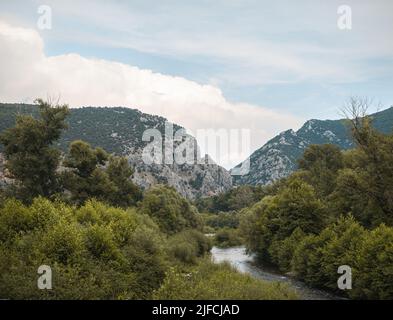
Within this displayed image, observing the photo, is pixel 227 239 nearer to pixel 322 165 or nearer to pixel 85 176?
pixel 322 165

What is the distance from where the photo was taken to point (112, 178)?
72.9 m

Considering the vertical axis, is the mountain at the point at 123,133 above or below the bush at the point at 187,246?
above

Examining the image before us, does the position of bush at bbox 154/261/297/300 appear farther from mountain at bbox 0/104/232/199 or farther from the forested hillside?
mountain at bbox 0/104/232/199

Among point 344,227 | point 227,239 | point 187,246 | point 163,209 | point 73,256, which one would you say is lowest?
point 227,239

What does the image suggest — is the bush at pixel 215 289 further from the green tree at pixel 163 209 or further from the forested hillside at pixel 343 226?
the green tree at pixel 163 209

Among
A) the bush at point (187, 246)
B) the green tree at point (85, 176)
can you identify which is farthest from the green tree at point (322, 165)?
the green tree at point (85, 176)

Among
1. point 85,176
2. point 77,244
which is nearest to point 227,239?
point 85,176

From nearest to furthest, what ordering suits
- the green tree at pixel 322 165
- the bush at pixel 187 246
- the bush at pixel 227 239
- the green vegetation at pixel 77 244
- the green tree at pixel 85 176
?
the green vegetation at pixel 77 244 < the green tree at pixel 85 176 < the bush at pixel 187 246 < the green tree at pixel 322 165 < the bush at pixel 227 239

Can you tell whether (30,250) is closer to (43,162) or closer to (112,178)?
(43,162)

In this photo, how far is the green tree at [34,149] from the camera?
56.2 meters

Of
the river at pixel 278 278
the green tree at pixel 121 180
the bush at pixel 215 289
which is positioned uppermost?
the green tree at pixel 121 180

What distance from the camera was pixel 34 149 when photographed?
57031 mm

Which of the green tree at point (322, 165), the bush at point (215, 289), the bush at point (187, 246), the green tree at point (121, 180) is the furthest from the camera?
the green tree at point (322, 165)

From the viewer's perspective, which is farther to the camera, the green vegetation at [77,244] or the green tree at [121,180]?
the green tree at [121,180]
